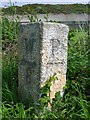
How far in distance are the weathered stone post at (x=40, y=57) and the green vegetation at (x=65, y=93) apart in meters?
0.09

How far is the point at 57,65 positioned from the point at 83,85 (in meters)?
0.44

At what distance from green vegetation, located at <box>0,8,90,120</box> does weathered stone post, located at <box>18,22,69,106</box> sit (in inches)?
3.6

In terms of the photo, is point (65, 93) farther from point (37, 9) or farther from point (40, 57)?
point (37, 9)

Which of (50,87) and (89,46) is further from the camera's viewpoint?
(89,46)

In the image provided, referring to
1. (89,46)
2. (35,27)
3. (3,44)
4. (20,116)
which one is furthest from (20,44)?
(3,44)

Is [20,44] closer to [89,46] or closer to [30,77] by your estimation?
[30,77]

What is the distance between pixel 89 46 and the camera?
5.39 m

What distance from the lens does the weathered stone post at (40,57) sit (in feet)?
14.3

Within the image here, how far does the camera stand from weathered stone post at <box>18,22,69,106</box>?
4.35 meters

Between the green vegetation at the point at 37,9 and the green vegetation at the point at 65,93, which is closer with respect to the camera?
the green vegetation at the point at 65,93

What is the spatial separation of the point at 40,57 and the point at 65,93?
0.56m

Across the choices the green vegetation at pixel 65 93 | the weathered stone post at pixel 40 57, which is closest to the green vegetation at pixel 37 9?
the green vegetation at pixel 65 93

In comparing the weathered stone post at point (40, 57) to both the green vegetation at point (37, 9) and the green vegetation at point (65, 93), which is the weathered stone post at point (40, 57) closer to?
the green vegetation at point (65, 93)

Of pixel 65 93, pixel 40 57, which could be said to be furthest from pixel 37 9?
pixel 40 57
